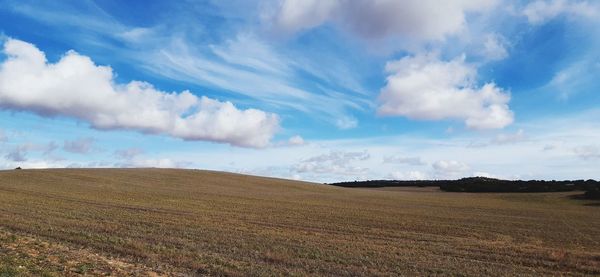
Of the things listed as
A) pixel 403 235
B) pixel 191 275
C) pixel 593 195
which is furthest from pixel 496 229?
pixel 593 195

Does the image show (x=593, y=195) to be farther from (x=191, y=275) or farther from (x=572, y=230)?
(x=191, y=275)

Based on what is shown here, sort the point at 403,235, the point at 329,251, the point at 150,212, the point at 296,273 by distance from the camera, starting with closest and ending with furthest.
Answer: the point at 296,273 → the point at 329,251 → the point at 403,235 → the point at 150,212

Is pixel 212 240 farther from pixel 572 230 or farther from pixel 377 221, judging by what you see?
pixel 572 230

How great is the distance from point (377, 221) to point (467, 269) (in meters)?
19.5

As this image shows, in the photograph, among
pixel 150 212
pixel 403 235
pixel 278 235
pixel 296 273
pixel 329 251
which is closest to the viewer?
pixel 296 273

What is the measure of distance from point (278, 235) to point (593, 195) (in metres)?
84.7

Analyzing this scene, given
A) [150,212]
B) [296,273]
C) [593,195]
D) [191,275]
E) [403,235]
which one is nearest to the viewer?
[191,275]

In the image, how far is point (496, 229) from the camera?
122 feet

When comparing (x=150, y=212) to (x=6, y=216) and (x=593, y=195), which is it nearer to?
(x=6, y=216)

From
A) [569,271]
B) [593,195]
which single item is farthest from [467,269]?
[593,195]

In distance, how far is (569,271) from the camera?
774 inches

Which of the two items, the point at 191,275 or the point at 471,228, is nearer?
the point at 191,275

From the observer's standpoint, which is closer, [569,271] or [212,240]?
[569,271]

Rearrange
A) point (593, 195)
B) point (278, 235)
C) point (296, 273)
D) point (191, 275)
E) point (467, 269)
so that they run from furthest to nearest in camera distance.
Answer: point (593, 195) → point (278, 235) → point (467, 269) → point (296, 273) → point (191, 275)
